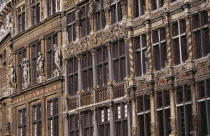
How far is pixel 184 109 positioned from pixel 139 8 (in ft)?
20.9

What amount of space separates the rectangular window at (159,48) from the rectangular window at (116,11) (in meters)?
3.31

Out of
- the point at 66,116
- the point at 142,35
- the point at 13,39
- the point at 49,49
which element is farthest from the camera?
the point at 13,39

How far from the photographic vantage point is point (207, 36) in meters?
26.9

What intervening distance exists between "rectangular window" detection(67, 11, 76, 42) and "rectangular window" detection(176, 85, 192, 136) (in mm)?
9946

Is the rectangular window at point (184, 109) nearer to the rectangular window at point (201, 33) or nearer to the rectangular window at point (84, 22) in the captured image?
the rectangular window at point (201, 33)

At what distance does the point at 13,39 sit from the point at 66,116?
9679 millimetres

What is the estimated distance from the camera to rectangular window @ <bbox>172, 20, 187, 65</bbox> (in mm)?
28031

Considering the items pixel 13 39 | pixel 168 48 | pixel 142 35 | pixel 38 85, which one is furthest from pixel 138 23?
pixel 13 39

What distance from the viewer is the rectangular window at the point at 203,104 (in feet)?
86.7

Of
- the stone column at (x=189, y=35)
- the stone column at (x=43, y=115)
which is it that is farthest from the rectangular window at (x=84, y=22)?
the stone column at (x=189, y=35)

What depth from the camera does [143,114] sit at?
29984mm

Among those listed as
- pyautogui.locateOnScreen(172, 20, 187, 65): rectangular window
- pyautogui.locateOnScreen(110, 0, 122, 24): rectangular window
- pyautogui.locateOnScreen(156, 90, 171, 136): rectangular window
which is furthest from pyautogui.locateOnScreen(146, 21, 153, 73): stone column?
pyautogui.locateOnScreen(110, 0, 122, 24): rectangular window

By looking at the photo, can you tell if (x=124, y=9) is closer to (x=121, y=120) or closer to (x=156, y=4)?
(x=156, y=4)

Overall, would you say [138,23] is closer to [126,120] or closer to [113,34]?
[113,34]
